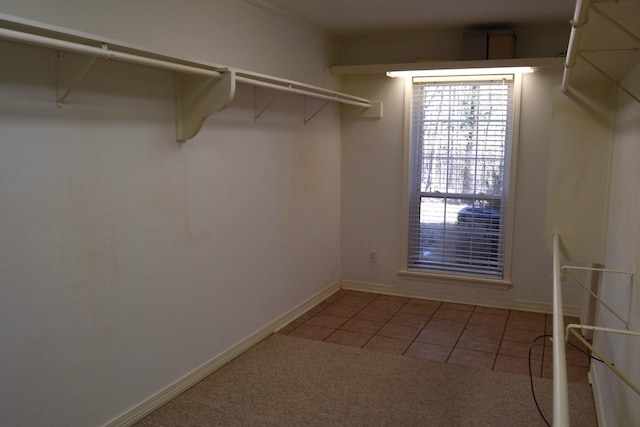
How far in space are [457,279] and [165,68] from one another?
3.25 meters

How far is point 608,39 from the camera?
5.50 feet

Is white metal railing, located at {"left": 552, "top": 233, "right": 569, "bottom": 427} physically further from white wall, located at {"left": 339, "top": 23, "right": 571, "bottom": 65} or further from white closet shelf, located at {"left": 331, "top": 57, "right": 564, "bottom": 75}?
white wall, located at {"left": 339, "top": 23, "right": 571, "bottom": 65}

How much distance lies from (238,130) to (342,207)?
1.88m

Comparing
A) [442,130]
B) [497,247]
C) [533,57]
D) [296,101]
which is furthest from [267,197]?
[533,57]

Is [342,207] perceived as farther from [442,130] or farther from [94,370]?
[94,370]

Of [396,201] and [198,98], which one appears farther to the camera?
[396,201]

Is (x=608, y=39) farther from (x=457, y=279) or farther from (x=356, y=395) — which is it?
(x=457, y=279)

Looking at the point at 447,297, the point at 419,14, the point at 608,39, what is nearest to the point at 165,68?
the point at 608,39

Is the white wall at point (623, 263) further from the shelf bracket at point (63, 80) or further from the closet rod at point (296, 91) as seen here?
the shelf bracket at point (63, 80)

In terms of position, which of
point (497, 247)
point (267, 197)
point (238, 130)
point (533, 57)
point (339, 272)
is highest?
point (533, 57)

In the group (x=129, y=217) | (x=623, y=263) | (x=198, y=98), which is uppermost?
(x=198, y=98)

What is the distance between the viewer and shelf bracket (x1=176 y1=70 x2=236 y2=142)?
262cm

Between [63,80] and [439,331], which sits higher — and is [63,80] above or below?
above

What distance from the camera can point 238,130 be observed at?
334 cm
